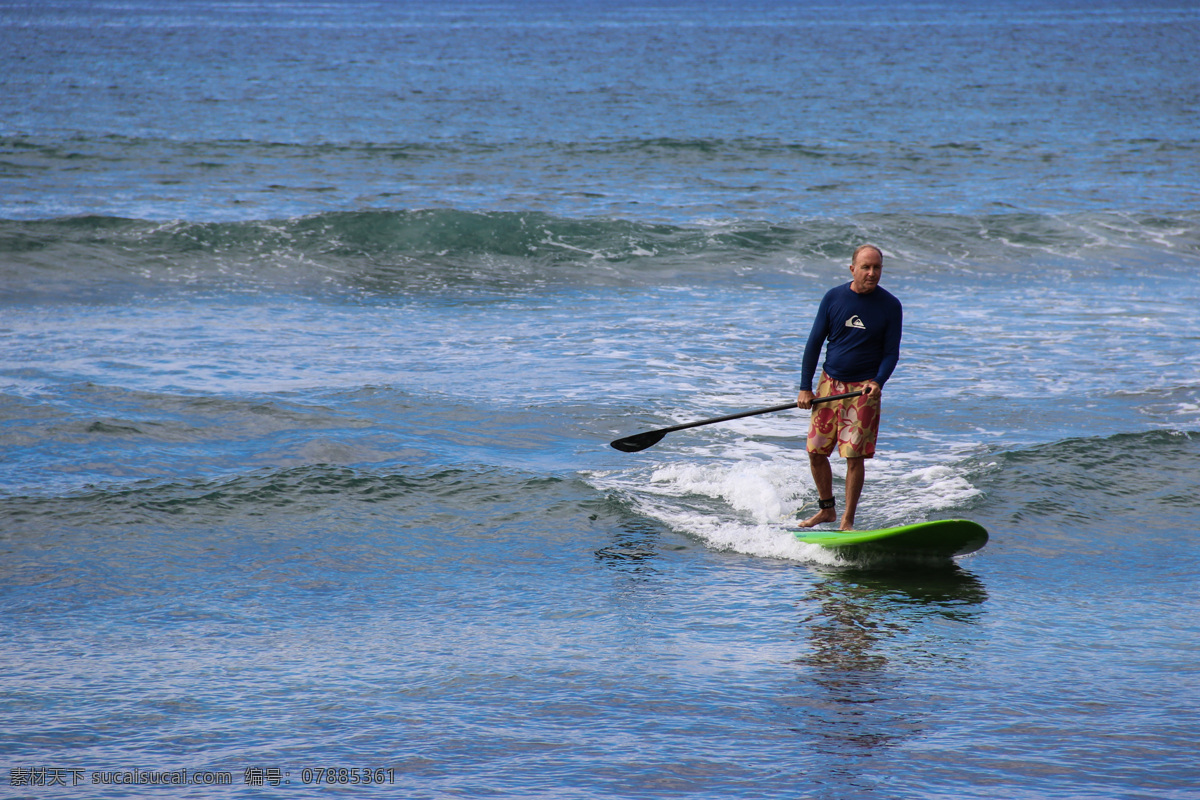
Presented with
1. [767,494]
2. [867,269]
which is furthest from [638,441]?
[867,269]

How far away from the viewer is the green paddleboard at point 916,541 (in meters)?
6.51

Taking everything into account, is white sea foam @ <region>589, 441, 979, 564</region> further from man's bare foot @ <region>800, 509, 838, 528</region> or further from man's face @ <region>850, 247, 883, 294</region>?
man's face @ <region>850, 247, 883, 294</region>

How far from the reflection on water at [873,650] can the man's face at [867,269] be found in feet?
5.76

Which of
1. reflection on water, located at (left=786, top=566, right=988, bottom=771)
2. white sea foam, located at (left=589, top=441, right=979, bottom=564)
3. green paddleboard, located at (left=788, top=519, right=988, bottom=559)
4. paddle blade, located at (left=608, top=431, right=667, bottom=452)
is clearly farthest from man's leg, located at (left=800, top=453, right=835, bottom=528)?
paddle blade, located at (left=608, top=431, right=667, bottom=452)

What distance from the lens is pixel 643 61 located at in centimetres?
6575

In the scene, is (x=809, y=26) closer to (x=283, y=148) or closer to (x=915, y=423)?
(x=283, y=148)

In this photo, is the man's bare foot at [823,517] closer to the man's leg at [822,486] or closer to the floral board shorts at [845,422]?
the man's leg at [822,486]

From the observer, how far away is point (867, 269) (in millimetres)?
6945

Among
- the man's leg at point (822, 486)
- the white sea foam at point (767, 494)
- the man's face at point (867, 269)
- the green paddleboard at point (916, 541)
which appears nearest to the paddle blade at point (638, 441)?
the white sea foam at point (767, 494)

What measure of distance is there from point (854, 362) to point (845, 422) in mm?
396

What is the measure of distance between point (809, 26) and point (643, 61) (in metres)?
45.3

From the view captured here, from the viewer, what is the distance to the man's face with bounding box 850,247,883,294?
6.93 metres

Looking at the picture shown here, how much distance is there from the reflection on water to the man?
2.99ft

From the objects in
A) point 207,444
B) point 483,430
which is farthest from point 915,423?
point 207,444
